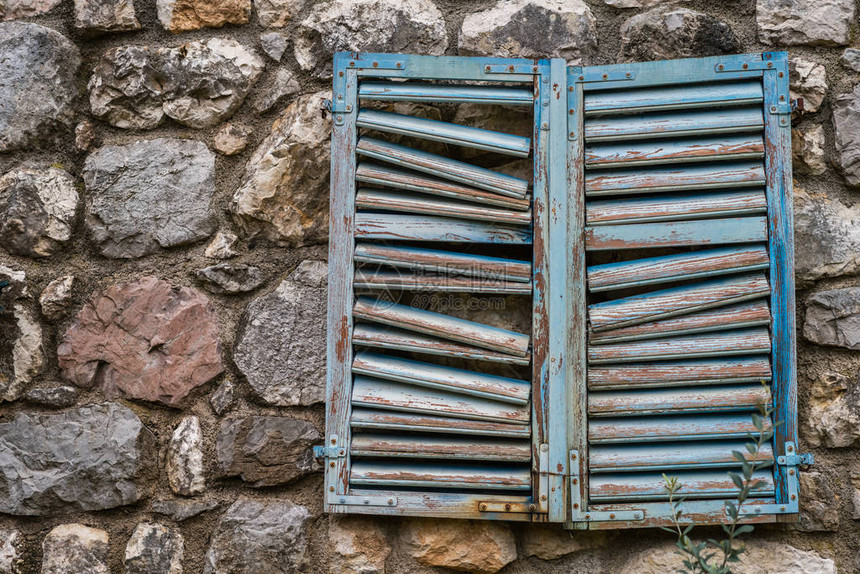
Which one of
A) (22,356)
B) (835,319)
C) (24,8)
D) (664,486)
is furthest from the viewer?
A: (24,8)

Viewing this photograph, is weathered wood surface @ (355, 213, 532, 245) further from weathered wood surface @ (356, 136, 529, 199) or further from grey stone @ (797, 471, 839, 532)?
grey stone @ (797, 471, 839, 532)

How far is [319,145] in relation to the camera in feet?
6.56

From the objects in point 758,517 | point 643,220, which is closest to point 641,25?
point 643,220

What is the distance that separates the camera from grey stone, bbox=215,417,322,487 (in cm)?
192

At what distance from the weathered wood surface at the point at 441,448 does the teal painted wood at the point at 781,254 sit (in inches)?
23.8

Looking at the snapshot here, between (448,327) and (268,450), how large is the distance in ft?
1.81

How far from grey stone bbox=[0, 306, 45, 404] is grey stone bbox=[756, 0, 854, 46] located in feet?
6.70

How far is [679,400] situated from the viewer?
181 cm

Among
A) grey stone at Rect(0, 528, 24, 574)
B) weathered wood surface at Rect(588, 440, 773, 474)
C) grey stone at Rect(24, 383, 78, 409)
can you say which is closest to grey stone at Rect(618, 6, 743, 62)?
weathered wood surface at Rect(588, 440, 773, 474)

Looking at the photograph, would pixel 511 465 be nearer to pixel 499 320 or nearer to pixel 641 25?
pixel 499 320

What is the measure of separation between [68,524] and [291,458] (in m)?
0.60

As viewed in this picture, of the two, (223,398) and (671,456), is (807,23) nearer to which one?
(671,456)

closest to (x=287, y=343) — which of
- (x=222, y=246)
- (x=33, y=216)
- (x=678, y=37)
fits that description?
(x=222, y=246)

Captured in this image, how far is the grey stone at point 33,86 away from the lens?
6.81ft
